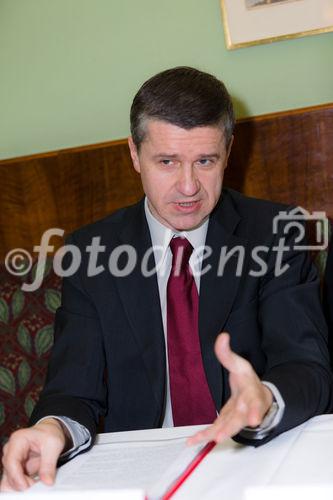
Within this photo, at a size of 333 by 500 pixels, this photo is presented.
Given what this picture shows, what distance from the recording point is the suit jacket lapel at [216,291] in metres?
2.09

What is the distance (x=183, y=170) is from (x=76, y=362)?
2.09ft

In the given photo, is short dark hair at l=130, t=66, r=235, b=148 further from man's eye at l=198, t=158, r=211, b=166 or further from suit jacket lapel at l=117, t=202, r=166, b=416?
suit jacket lapel at l=117, t=202, r=166, b=416

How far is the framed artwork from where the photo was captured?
2.80 m

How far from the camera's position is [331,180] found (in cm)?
279

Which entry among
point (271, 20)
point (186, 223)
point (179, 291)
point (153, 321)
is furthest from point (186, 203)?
point (271, 20)

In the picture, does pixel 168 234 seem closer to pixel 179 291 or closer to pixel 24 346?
pixel 179 291

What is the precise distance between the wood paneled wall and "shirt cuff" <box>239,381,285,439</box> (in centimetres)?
144

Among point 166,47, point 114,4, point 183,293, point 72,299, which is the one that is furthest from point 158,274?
point 114,4

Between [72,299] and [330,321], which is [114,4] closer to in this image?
[72,299]

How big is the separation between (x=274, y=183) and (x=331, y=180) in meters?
0.22

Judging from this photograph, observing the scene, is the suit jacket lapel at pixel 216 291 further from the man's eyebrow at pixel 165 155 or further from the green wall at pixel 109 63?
the green wall at pixel 109 63

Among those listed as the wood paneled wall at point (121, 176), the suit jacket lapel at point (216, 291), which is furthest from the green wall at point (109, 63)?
the suit jacket lapel at point (216, 291)

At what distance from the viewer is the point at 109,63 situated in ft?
10.1

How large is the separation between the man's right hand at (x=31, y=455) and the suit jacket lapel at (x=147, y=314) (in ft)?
1.87
